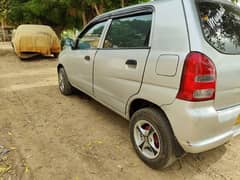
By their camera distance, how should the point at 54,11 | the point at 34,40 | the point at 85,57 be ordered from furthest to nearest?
the point at 54,11 < the point at 34,40 < the point at 85,57

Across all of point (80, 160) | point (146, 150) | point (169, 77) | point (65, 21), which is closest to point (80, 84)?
point (80, 160)

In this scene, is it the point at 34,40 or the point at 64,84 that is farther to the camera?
the point at 34,40

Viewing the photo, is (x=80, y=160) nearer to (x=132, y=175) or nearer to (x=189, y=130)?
(x=132, y=175)

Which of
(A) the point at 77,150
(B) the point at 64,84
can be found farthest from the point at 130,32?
(B) the point at 64,84

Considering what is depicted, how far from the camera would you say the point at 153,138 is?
6.93ft

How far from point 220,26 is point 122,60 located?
1.06 meters

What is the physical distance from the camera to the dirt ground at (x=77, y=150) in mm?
2051

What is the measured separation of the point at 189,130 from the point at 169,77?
488 millimetres

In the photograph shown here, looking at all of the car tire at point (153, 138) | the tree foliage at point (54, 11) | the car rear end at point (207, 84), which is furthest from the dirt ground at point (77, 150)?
the tree foliage at point (54, 11)

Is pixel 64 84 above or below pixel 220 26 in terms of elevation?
below

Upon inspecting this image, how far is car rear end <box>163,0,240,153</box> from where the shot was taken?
162cm

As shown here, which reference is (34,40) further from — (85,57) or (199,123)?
(199,123)

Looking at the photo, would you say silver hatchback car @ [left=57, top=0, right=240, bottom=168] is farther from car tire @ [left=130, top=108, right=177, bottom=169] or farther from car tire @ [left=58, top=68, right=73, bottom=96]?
car tire @ [left=58, top=68, right=73, bottom=96]

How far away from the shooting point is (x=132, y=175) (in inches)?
79.9
